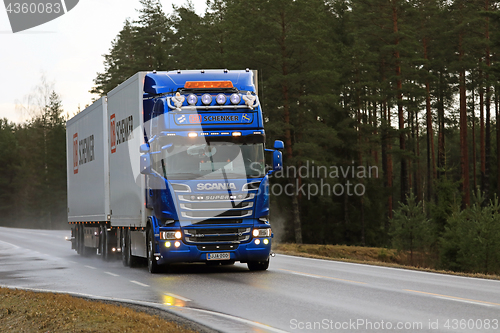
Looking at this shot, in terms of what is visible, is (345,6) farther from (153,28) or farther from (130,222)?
(130,222)

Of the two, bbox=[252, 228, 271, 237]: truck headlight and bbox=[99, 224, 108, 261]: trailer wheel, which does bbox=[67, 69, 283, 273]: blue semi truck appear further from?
bbox=[99, 224, 108, 261]: trailer wheel

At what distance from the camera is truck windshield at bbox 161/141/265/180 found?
15.5 m

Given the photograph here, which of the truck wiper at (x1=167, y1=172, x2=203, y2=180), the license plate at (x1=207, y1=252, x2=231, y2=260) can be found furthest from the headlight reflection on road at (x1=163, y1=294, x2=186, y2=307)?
the truck wiper at (x1=167, y1=172, x2=203, y2=180)

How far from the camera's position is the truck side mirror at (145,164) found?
15723 mm

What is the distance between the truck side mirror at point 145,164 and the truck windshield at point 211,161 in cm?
37

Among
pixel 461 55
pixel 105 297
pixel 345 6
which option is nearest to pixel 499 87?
pixel 461 55

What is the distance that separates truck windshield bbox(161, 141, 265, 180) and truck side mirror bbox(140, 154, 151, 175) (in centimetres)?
37

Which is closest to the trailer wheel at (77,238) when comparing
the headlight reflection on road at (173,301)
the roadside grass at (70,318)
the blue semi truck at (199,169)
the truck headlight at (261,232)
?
the blue semi truck at (199,169)

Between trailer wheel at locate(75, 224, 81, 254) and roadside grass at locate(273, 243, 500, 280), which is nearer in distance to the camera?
trailer wheel at locate(75, 224, 81, 254)

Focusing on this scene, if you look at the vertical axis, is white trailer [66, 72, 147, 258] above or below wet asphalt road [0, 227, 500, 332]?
above

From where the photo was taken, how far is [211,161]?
15.7 meters

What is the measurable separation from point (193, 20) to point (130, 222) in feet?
146

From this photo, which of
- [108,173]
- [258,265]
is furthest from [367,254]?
[258,265]

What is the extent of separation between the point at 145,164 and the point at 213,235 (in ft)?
7.28
